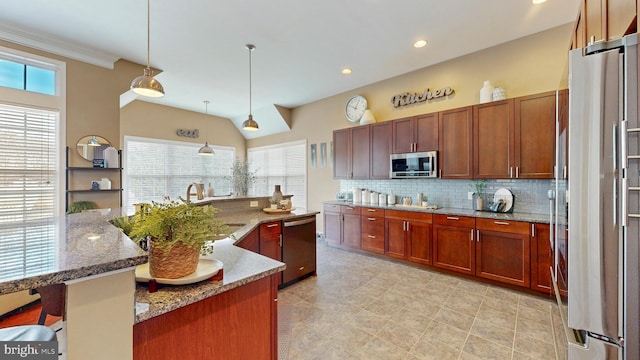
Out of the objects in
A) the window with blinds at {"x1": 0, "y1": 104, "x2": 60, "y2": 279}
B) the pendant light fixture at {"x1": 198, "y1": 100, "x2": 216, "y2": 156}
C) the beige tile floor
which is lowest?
the beige tile floor

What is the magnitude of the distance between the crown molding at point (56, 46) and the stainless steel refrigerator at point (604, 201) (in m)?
5.03

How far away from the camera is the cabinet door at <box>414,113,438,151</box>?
12.7 ft

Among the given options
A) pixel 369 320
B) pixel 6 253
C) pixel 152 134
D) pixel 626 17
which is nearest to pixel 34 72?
pixel 152 134

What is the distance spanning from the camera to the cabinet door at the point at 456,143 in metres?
3.55

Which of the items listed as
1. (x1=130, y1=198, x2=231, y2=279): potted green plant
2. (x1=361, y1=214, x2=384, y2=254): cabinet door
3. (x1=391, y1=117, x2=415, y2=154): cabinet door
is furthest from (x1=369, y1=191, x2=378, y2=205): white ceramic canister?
(x1=130, y1=198, x2=231, y2=279): potted green plant


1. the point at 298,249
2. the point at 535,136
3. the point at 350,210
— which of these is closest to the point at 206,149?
the point at 350,210

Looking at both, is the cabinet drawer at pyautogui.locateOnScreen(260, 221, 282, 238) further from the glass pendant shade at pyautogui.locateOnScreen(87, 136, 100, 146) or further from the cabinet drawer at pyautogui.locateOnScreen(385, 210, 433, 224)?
the glass pendant shade at pyautogui.locateOnScreen(87, 136, 100, 146)

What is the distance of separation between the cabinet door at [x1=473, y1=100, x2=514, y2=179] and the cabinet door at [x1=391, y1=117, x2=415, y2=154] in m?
0.91

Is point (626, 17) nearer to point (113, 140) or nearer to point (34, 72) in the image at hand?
point (113, 140)

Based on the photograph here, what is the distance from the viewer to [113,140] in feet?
12.5

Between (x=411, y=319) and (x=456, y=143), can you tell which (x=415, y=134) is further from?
(x=411, y=319)

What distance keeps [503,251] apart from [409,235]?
1162mm

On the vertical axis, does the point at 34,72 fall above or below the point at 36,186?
above

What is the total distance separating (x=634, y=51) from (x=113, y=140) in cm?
508
